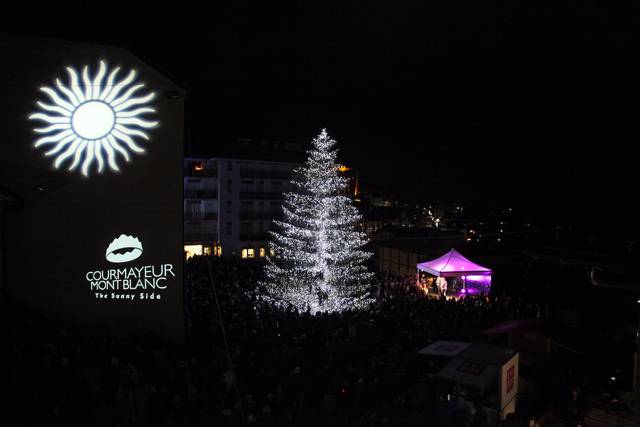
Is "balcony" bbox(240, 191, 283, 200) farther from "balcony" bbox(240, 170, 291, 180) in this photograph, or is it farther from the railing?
the railing

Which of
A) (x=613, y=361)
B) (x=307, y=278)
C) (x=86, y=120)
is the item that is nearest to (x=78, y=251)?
(x=86, y=120)

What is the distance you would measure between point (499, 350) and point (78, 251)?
9.27 metres

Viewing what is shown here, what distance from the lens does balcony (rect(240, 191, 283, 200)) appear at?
33.5 metres

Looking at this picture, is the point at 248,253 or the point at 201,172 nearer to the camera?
the point at 201,172

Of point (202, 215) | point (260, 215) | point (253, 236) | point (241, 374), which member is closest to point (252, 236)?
point (253, 236)

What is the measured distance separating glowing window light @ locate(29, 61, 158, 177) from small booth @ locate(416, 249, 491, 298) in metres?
11.2

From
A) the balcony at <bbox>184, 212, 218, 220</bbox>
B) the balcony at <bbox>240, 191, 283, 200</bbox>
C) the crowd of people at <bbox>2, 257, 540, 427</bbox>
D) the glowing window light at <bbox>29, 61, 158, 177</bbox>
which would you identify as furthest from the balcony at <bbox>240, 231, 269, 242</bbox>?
the glowing window light at <bbox>29, 61, 158, 177</bbox>

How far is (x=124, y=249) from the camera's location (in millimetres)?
10602

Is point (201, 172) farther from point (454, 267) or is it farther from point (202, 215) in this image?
point (454, 267)

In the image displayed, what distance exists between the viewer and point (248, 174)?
110 feet

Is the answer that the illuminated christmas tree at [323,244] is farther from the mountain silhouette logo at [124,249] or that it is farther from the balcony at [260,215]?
the balcony at [260,215]

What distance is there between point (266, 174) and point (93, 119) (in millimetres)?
24074

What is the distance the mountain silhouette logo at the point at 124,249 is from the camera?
34.5ft

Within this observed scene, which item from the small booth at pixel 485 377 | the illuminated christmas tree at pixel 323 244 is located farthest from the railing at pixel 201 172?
the small booth at pixel 485 377
